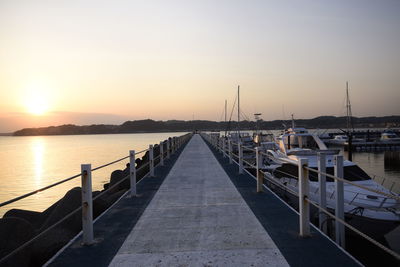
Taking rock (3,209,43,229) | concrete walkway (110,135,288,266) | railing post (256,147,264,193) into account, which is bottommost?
rock (3,209,43,229)

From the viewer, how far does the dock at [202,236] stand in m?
4.34

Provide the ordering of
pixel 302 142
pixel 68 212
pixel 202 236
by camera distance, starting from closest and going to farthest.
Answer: pixel 202 236 < pixel 68 212 < pixel 302 142

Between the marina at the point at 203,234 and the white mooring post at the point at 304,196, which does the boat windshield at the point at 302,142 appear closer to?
the marina at the point at 203,234

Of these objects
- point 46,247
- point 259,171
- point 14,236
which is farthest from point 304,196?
point 14,236

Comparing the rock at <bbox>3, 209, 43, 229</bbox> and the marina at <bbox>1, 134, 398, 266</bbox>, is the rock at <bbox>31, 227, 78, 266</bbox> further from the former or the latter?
the rock at <bbox>3, 209, 43, 229</bbox>

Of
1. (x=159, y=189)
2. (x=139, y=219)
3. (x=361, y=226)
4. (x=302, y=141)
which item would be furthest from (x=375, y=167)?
(x=139, y=219)

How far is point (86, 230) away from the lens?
197 inches

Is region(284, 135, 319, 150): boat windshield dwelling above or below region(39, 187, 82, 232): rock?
above

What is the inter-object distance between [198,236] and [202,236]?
7 cm

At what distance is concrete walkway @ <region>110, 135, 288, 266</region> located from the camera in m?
4.36

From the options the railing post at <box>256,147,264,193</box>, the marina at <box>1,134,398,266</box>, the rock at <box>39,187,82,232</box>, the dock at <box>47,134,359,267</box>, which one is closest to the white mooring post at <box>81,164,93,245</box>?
the marina at <box>1,134,398,266</box>

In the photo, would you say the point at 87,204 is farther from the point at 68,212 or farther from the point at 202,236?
the point at 68,212

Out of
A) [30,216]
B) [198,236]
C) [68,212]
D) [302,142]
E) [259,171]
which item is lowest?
[30,216]

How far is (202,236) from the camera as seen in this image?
5.29 m
